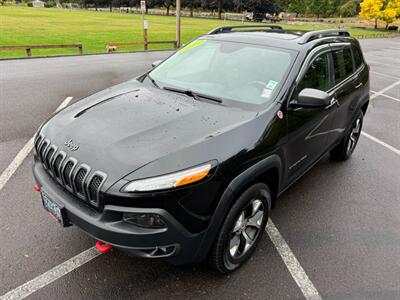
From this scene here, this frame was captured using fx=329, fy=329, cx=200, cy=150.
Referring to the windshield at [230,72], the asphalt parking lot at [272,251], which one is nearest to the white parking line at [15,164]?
the asphalt parking lot at [272,251]

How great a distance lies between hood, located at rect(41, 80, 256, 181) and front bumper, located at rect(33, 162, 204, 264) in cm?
28

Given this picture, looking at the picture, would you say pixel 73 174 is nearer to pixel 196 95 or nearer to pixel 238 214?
pixel 238 214

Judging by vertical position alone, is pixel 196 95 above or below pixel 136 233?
above

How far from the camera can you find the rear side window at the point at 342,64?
381cm

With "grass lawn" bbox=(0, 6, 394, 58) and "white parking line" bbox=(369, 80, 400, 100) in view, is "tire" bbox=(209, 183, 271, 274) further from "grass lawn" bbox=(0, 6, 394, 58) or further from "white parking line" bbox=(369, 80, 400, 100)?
"grass lawn" bbox=(0, 6, 394, 58)

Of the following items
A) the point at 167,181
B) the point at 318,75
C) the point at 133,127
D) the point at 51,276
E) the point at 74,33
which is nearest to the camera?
the point at 167,181

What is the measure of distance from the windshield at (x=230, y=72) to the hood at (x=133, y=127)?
10.0 inches

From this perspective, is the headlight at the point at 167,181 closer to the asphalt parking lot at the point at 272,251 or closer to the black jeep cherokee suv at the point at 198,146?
the black jeep cherokee suv at the point at 198,146

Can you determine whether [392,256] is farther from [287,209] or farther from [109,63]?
[109,63]

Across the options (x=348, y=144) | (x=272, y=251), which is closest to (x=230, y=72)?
(x=272, y=251)

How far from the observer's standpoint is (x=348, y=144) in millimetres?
4816

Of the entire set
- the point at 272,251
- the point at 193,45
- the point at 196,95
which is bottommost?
the point at 272,251

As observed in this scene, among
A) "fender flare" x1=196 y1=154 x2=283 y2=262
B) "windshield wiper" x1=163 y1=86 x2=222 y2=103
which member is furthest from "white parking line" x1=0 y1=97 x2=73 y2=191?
"fender flare" x1=196 y1=154 x2=283 y2=262

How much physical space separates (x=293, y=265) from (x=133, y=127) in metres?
1.79
